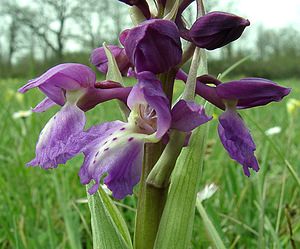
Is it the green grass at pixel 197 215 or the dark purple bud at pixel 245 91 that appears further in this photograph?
the green grass at pixel 197 215

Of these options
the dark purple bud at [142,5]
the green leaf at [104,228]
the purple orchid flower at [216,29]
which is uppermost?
the dark purple bud at [142,5]

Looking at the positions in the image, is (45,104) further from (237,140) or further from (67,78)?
(237,140)

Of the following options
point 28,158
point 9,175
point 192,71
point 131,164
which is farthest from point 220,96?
point 28,158

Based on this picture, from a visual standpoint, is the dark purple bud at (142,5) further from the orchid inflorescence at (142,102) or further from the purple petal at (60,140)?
the purple petal at (60,140)

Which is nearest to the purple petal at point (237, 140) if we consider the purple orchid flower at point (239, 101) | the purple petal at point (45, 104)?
the purple orchid flower at point (239, 101)

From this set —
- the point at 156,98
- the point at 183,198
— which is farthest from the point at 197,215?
the point at 156,98

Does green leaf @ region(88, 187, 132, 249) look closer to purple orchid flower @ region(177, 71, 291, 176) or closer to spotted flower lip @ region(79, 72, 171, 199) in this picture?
spotted flower lip @ region(79, 72, 171, 199)

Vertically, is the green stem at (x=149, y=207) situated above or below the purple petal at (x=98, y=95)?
below

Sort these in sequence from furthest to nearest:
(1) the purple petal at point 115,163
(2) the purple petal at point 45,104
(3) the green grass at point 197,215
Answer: (3) the green grass at point 197,215, (2) the purple petal at point 45,104, (1) the purple petal at point 115,163
